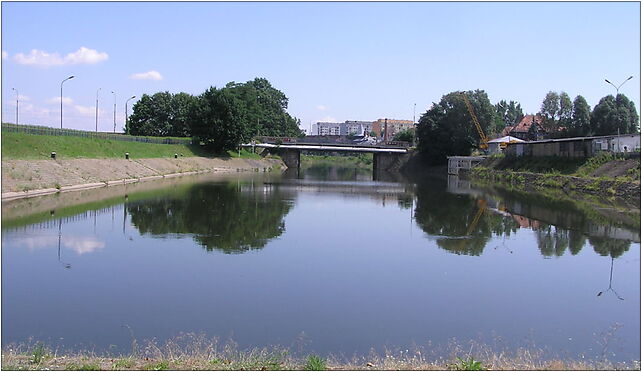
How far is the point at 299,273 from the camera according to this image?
63.3 feet

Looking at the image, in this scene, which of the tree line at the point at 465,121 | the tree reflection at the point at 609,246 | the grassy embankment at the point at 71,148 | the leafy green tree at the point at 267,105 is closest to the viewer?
the tree reflection at the point at 609,246

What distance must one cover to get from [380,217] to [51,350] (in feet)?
92.5

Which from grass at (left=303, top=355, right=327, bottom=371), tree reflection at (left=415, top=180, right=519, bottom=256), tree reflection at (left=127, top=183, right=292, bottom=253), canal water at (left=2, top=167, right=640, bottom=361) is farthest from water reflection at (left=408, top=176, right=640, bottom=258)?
grass at (left=303, top=355, right=327, bottom=371)

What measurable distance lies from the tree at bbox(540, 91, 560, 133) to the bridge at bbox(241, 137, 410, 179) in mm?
29443

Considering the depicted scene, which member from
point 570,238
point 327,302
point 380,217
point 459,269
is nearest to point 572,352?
point 327,302

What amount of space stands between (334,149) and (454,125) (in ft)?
86.6

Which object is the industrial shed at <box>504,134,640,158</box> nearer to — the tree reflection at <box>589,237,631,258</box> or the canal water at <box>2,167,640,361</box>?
the canal water at <box>2,167,640,361</box>

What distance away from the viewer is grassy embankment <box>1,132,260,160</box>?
51625 millimetres

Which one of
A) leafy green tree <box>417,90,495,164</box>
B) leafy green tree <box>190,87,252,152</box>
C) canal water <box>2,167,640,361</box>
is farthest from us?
leafy green tree <box>417,90,495,164</box>

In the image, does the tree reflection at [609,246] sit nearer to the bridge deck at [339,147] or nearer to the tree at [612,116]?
the tree at [612,116]

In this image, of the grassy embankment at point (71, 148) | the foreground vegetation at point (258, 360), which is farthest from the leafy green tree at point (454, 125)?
the foreground vegetation at point (258, 360)

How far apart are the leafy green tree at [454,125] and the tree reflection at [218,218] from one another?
71362mm

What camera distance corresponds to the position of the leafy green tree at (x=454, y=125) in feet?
368

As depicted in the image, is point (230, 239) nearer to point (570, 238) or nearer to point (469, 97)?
point (570, 238)
